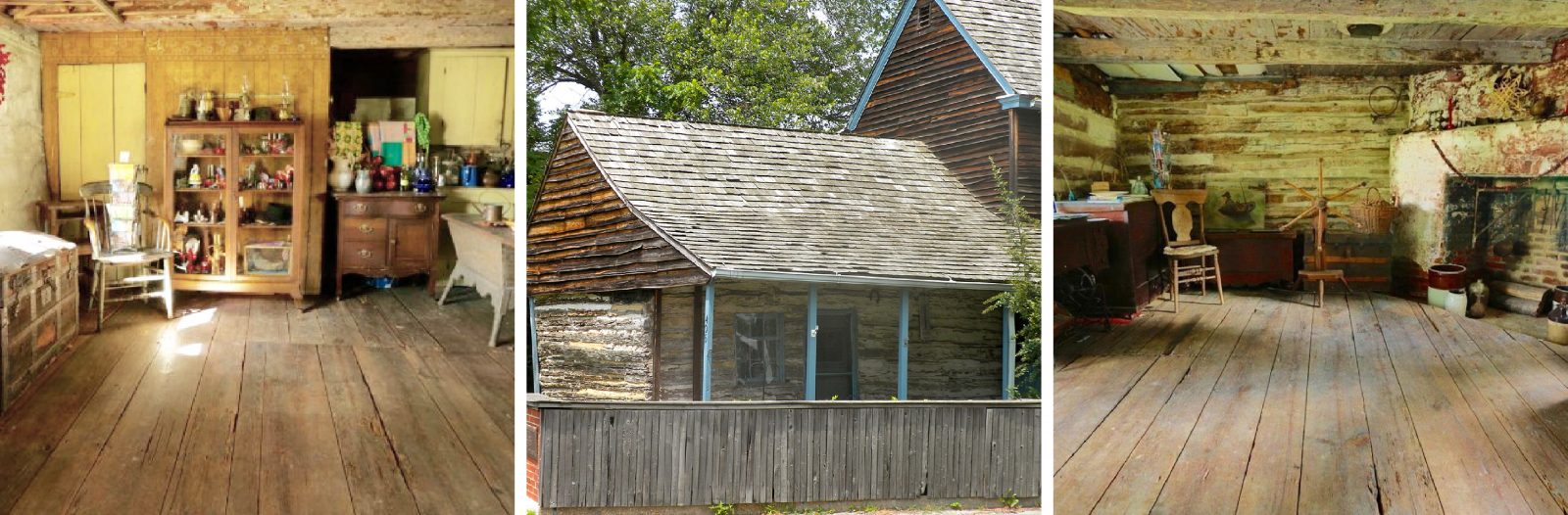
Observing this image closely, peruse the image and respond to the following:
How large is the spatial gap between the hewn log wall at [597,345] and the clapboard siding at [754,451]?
37mm

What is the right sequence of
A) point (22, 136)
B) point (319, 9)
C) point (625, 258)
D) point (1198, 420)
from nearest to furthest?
point (22, 136) → point (319, 9) → point (625, 258) → point (1198, 420)

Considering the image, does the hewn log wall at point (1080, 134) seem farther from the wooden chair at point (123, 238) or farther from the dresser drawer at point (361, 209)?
the wooden chair at point (123, 238)

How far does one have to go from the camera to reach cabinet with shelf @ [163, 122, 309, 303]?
191 centimetres

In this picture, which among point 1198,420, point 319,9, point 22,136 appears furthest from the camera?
point 1198,420

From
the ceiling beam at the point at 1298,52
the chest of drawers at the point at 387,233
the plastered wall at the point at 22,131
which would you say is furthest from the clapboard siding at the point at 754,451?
the plastered wall at the point at 22,131

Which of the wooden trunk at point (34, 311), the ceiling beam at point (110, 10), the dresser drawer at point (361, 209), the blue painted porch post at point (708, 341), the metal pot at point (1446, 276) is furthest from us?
the metal pot at point (1446, 276)

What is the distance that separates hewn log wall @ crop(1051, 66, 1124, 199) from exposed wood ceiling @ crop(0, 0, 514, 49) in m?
1.28

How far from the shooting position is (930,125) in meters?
2.29

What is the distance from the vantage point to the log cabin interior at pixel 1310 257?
86.4 inches

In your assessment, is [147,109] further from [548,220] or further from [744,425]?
[744,425]

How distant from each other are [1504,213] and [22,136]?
3029 mm

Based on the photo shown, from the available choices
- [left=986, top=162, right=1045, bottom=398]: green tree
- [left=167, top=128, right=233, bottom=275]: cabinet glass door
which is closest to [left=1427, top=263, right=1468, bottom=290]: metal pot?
[left=986, top=162, right=1045, bottom=398]: green tree

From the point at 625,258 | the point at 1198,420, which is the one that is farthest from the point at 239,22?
the point at 1198,420

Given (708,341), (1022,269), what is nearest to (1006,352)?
(1022,269)
